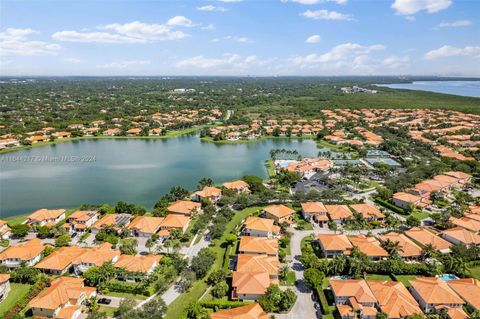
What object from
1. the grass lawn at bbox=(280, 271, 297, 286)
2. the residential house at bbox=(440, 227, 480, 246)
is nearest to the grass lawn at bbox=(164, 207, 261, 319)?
the grass lawn at bbox=(280, 271, 297, 286)

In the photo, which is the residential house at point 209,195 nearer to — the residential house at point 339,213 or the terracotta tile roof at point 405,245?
the residential house at point 339,213

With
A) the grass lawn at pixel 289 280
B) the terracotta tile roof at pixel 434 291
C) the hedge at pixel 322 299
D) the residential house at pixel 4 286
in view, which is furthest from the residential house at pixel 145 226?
the terracotta tile roof at pixel 434 291

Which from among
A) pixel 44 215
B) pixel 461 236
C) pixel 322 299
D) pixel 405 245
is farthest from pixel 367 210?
pixel 44 215

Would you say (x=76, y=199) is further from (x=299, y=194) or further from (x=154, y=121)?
(x=154, y=121)

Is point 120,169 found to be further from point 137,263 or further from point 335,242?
point 335,242

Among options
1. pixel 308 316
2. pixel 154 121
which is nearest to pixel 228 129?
pixel 154 121

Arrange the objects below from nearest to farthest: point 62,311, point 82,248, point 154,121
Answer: point 62,311 → point 82,248 → point 154,121
